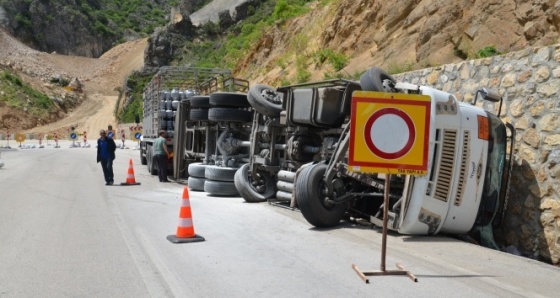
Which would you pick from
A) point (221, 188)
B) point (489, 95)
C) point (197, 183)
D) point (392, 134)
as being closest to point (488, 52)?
point (489, 95)

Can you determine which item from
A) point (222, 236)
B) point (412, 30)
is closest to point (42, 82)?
point (412, 30)

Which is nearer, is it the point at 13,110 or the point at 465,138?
the point at 465,138

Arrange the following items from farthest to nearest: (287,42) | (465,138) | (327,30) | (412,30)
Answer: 1. (287,42)
2. (327,30)
3. (412,30)
4. (465,138)

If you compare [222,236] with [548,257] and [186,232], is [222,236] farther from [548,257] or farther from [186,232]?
[548,257]

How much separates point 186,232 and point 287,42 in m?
26.6

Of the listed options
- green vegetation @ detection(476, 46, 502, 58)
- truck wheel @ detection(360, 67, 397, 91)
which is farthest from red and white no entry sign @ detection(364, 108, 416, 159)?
green vegetation @ detection(476, 46, 502, 58)

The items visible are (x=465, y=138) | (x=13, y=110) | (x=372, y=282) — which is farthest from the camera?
(x=13, y=110)

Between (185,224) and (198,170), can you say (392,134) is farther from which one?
(198,170)

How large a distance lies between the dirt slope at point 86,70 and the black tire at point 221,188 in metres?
60.4

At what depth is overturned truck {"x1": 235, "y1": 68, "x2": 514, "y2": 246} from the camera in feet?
24.3

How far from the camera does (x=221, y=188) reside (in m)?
12.7

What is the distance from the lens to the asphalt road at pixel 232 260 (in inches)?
Answer: 210

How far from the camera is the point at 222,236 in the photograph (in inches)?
313

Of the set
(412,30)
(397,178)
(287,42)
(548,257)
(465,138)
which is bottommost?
(548,257)
